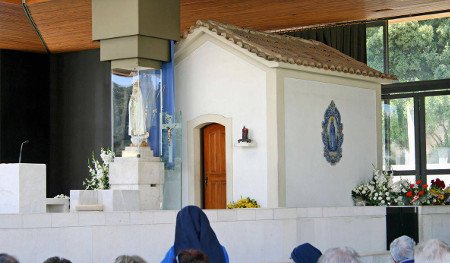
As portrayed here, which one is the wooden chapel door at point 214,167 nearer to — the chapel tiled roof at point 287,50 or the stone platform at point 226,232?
the chapel tiled roof at point 287,50

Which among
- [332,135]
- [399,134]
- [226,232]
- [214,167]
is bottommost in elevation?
[226,232]

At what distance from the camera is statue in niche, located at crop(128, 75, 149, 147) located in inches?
641

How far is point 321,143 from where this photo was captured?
16.7 metres

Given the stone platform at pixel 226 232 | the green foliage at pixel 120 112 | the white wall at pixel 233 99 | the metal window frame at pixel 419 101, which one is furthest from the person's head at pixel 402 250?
the metal window frame at pixel 419 101

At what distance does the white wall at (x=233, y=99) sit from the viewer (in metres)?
15.9

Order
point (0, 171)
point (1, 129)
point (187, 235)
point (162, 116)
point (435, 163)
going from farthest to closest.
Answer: point (1, 129) < point (435, 163) < point (162, 116) < point (0, 171) < point (187, 235)

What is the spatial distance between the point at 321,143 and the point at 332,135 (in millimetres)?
400

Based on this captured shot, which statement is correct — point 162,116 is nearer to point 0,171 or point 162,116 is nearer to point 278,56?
point 278,56

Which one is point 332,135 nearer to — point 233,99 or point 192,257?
point 233,99

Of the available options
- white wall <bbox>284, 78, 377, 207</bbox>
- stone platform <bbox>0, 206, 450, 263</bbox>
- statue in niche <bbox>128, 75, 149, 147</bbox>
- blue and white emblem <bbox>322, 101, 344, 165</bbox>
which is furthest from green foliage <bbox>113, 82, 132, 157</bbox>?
stone platform <bbox>0, 206, 450, 263</bbox>

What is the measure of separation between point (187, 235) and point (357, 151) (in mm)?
10378

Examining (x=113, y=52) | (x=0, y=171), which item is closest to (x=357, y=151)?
(x=113, y=52)

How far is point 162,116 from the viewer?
54.4 ft

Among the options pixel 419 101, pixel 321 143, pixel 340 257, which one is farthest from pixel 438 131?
pixel 340 257
